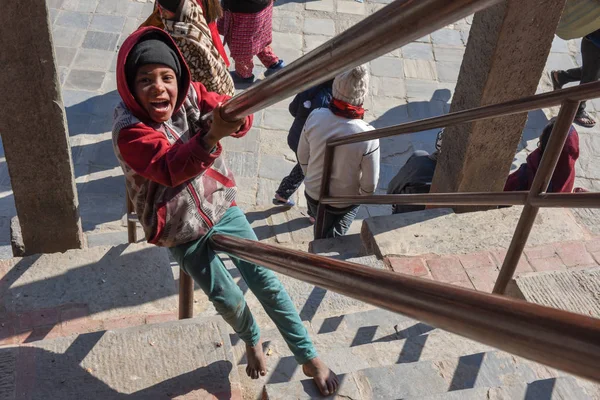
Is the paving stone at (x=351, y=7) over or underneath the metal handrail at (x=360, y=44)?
underneath

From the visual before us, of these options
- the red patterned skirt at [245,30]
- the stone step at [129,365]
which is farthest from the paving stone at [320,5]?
the stone step at [129,365]

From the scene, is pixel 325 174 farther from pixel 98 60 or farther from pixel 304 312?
pixel 98 60

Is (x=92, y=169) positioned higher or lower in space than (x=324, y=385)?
lower

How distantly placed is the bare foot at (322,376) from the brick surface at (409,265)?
1.25 meters

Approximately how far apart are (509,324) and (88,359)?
1978 mm

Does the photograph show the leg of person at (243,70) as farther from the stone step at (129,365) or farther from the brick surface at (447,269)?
the stone step at (129,365)

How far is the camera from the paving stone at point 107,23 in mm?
7754

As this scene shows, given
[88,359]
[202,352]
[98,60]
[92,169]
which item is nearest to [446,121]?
[202,352]

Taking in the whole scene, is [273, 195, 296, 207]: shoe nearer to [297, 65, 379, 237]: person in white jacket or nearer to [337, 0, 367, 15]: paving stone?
[297, 65, 379, 237]: person in white jacket

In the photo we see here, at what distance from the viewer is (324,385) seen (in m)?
2.49

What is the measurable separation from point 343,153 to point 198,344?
1.84 m

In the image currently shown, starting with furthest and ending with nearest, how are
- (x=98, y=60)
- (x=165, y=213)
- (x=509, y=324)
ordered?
(x=98, y=60)
(x=165, y=213)
(x=509, y=324)

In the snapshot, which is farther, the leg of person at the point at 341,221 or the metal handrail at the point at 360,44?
the leg of person at the point at 341,221

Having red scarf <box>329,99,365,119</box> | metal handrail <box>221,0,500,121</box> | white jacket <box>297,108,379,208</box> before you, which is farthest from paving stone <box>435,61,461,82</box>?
metal handrail <box>221,0,500,121</box>
